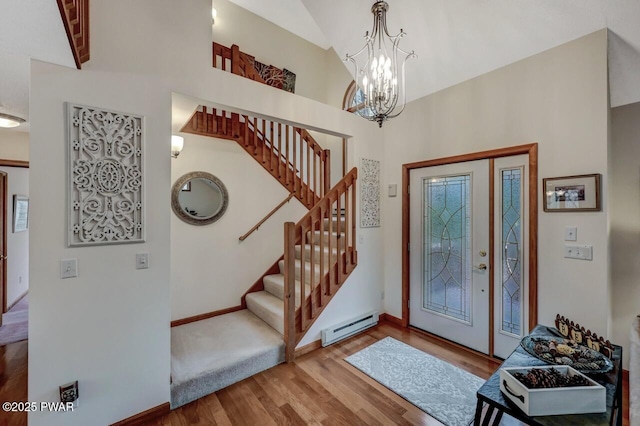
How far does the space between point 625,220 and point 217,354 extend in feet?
12.3

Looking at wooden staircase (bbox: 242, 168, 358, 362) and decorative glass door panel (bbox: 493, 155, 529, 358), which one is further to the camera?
wooden staircase (bbox: 242, 168, 358, 362)

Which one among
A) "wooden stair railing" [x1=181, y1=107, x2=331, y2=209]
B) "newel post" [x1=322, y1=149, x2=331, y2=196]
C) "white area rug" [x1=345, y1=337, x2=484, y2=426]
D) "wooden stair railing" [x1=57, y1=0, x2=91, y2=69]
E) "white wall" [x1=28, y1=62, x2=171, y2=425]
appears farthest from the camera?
"newel post" [x1=322, y1=149, x2=331, y2=196]

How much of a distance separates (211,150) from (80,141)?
1.81m

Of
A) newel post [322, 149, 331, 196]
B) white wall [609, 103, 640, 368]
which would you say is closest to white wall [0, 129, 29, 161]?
newel post [322, 149, 331, 196]

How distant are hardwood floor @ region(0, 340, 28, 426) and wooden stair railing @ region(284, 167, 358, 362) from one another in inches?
77.3

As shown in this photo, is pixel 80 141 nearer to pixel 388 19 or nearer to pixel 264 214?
pixel 264 214

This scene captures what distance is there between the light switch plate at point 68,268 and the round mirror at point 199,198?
1.58 m

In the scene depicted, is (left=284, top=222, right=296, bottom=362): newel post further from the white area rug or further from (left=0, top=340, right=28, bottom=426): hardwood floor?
(left=0, top=340, right=28, bottom=426): hardwood floor

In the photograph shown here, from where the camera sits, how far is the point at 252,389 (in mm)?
2242

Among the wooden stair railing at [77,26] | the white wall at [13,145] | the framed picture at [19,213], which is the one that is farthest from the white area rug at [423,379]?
the framed picture at [19,213]

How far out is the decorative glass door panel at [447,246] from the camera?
291 centimetres

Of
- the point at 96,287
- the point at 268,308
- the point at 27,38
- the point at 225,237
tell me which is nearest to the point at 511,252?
the point at 268,308

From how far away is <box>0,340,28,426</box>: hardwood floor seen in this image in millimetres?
1892

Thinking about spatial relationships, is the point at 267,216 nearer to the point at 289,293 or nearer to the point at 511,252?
the point at 289,293
